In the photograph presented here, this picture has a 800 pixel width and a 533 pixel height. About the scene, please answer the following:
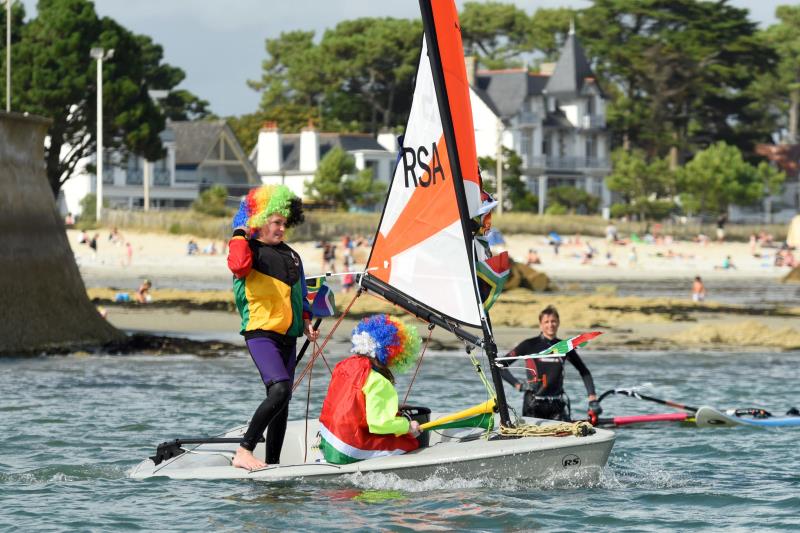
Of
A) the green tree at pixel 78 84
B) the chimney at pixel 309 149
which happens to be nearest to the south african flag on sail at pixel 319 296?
the green tree at pixel 78 84

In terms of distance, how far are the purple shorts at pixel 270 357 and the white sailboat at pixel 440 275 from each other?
688mm

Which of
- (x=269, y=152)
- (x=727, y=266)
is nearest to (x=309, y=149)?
(x=269, y=152)

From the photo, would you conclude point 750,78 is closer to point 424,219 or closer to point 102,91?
point 102,91

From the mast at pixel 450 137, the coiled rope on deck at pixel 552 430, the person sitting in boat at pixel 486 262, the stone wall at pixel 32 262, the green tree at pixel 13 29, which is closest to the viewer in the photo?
the mast at pixel 450 137

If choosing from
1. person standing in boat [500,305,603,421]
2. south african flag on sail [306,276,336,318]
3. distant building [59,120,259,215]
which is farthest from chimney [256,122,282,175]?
south african flag on sail [306,276,336,318]

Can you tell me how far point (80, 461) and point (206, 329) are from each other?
49.1 ft

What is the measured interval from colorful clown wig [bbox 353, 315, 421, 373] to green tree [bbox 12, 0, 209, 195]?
49555 mm

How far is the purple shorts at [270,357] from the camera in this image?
9844mm

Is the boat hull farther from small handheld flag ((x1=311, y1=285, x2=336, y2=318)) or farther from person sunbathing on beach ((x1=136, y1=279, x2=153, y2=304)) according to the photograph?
person sunbathing on beach ((x1=136, y1=279, x2=153, y2=304))

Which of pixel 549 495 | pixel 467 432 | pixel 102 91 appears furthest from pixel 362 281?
pixel 102 91

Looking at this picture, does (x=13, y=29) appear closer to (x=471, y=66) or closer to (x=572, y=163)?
(x=471, y=66)

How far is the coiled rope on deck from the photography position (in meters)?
10.1

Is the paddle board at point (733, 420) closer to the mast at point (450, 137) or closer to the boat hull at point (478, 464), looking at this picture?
the boat hull at point (478, 464)

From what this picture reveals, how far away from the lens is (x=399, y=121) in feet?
300
